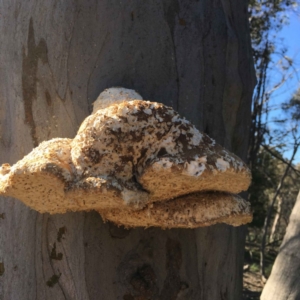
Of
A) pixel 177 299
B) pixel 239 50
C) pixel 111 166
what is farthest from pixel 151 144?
pixel 239 50

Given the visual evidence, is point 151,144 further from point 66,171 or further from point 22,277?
point 22,277

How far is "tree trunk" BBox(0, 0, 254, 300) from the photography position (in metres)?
0.95

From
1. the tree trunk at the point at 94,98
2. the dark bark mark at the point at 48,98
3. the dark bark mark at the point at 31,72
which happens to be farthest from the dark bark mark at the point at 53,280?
the dark bark mark at the point at 48,98

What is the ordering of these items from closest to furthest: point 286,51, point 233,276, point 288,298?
1. point 233,276
2. point 288,298
3. point 286,51

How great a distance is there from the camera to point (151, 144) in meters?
0.79

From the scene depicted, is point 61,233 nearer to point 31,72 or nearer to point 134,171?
point 134,171

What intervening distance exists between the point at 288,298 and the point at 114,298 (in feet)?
4.37

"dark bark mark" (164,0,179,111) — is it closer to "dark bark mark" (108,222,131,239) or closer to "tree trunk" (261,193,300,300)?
"dark bark mark" (108,222,131,239)

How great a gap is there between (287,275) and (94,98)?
1.58 m

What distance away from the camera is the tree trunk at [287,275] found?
188 centimetres

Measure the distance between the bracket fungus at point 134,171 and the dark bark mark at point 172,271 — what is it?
176 mm

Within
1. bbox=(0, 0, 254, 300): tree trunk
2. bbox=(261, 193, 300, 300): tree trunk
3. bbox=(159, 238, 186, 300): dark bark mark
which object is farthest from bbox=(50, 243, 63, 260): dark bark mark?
bbox=(261, 193, 300, 300): tree trunk

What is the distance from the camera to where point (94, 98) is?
1021mm

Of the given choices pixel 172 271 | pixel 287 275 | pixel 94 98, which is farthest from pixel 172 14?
pixel 287 275
